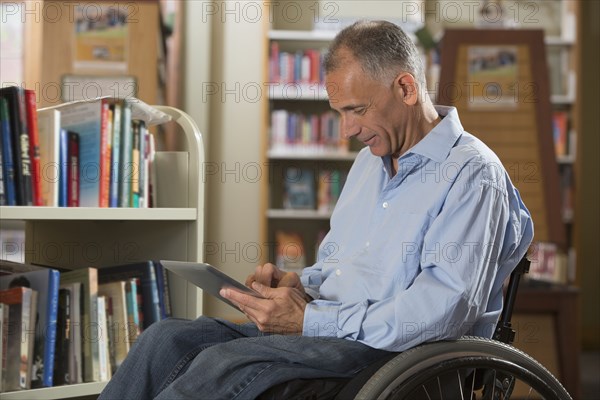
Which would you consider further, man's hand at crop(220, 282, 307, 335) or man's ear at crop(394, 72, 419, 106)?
man's ear at crop(394, 72, 419, 106)

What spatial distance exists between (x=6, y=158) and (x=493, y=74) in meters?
2.92

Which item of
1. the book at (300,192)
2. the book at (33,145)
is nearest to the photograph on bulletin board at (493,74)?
the book at (300,192)

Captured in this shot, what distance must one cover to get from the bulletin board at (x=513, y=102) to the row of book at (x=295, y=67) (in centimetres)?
111

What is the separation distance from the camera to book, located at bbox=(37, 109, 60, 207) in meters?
1.85

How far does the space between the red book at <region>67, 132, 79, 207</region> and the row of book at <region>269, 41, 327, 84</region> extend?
3.25 m

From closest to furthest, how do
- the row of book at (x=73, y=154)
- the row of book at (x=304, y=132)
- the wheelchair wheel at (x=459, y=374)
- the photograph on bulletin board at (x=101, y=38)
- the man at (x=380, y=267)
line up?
1. the wheelchair wheel at (x=459, y=374)
2. the man at (x=380, y=267)
3. the row of book at (x=73, y=154)
4. the photograph on bulletin board at (x=101, y=38)
5. the row of book at (x=304, y=132)

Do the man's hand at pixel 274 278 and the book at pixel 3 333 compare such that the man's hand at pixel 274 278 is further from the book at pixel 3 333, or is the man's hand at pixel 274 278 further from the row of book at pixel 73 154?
the book at pixel 3 333

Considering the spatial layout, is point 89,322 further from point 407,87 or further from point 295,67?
point 295,67

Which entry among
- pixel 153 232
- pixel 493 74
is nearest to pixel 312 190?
pixel 493 74

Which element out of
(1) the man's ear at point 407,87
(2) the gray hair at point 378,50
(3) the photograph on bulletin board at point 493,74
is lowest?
(1) the man's ear at point 407,87

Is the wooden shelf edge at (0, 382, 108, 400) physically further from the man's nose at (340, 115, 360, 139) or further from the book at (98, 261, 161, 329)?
the man's nose at (340, 115, 360, 139)

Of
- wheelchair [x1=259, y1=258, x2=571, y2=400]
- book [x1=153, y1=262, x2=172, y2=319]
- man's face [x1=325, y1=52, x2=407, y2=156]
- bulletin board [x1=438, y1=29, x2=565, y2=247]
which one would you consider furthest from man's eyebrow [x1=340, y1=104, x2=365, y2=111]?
bulletin board [x1=438, y1=29, x2=565, y2=247]

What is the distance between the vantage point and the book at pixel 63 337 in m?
1.85

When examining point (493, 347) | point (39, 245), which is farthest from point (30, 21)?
point (493, 347)
